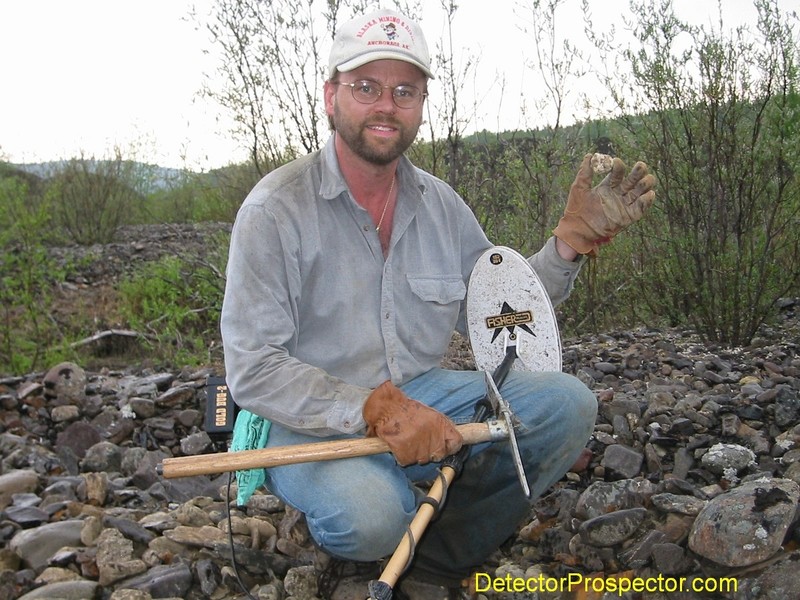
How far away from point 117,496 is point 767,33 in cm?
487

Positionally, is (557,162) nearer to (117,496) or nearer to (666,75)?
(666,75)

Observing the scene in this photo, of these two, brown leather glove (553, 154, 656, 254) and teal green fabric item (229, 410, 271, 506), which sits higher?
brown leather glove (553, 154, 656, 254)

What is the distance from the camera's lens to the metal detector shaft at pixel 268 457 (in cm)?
225

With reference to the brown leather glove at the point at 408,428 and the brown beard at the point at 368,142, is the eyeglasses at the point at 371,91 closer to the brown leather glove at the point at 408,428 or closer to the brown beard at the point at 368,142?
the brown beard at the point at 368,142

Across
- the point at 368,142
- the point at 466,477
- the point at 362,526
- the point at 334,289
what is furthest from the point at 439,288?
the point at 362,526

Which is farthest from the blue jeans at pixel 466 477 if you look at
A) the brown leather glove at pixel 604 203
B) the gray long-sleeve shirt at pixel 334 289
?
the brown leather glove at pixel 604 203

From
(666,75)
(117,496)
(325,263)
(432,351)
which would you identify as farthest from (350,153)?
(666,75)

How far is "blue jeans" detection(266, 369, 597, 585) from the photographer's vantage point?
8.48ft

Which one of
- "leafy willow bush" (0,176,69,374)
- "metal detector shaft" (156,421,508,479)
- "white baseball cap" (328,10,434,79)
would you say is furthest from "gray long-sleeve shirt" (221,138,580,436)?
"leafy willow bush" (0,176,69,374)

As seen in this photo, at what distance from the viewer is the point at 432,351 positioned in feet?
10.1

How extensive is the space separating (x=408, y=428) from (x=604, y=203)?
1.22 metres

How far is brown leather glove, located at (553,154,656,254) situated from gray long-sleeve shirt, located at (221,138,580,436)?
135mm

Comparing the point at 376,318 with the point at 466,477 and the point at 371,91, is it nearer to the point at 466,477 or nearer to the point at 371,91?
the point at 466,477

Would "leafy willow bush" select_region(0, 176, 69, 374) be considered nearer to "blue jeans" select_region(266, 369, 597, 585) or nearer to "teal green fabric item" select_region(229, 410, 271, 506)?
"teal green fabric item" select_region(229, 410, 271, 506)
